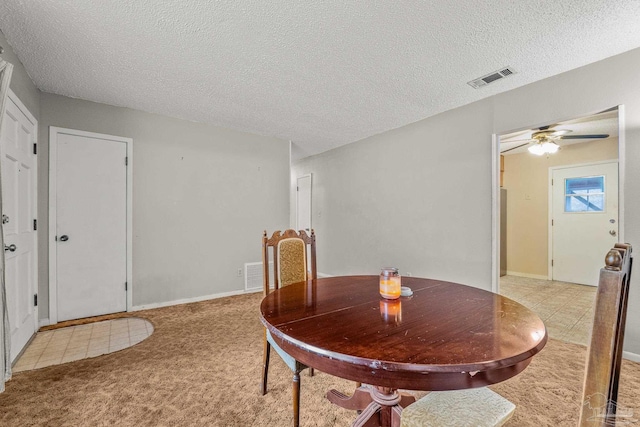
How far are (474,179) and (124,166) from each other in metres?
4.25

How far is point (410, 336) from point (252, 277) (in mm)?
3720

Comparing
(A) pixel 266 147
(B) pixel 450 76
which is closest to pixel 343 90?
(B) pixel 450 76

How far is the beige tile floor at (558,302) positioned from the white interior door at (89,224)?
15.6 feet

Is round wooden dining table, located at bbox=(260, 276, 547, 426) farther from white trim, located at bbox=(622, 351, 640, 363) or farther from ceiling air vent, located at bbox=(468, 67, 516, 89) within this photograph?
ceiling air vent, located at bbox=(468, 67, 516, 89)

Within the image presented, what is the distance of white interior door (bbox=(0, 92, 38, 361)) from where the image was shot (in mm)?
2238

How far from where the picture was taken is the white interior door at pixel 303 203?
6.11 meters

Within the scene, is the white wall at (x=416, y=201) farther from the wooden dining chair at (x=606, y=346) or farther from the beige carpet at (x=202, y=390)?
the wooden dining chair at (x=606, y=346)

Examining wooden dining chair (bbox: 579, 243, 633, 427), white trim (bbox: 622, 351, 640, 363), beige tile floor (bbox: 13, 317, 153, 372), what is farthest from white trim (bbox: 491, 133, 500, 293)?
beige tile floor (bbox: 13, 317, 153, 372)

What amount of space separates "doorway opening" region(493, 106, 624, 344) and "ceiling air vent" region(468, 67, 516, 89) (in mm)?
1331

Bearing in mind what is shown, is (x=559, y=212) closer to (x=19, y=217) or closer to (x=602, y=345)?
(x=602, y=345)

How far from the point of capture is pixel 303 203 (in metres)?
6.27

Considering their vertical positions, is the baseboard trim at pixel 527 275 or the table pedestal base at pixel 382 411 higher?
the table pedestal base at pixel 382 411

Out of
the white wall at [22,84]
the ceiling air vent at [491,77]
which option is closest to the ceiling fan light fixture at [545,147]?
the ceiling air vent at [491,77]

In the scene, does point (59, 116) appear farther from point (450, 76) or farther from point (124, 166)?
point (450, 76)
